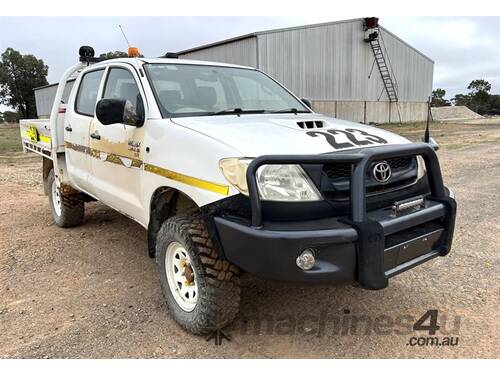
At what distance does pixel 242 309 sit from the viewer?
3422 millimetres

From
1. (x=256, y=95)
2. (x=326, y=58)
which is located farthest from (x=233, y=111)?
(x=326, y=58)

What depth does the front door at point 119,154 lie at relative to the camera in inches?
142

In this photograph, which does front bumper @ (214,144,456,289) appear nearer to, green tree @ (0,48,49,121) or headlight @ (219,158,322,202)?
headlight @ (219,158,322,202)

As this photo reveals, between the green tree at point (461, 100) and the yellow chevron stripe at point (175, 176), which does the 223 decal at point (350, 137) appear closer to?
the yellow chevron stripe at point (175, 176)

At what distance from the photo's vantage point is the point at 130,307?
11.3 feet

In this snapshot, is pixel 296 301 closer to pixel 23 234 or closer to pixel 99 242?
pixel 99 242

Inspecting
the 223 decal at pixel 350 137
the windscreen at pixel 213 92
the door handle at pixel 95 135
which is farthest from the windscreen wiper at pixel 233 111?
the door handle at pixel 95 135

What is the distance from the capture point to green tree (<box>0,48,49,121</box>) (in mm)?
51875

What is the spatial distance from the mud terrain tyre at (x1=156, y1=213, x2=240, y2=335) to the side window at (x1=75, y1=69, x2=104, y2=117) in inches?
83.7

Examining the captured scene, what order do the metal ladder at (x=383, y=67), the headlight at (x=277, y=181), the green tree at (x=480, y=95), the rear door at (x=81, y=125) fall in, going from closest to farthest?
the headlight at (x=277, y=181) < the rear door at (x=81, y=125) < the metal ladder at (x=383, y=67) < the green tree at (x=480, y=95)

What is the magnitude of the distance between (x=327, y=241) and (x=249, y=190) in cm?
51

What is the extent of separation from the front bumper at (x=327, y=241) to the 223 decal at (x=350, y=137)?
0.19 meters

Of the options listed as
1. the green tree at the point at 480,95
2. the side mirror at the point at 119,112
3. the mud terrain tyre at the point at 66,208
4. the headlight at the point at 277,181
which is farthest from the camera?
the green tree at the point at 480,95

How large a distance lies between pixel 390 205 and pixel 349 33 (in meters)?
24.9
